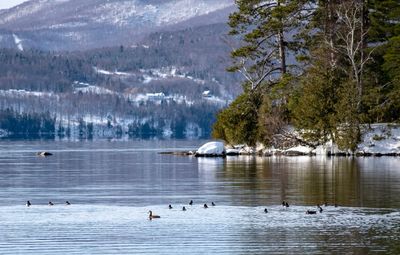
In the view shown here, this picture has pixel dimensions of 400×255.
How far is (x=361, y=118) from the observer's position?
94.4 meters

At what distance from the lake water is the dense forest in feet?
49.6

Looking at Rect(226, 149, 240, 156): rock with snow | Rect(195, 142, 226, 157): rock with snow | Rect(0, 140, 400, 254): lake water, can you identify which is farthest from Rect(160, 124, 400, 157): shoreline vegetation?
Rect(0, 140, 400, 254): lake water

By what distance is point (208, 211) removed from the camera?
4747cm

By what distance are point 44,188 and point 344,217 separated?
25641mm

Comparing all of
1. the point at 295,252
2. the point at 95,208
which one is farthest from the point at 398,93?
the point at 295,252

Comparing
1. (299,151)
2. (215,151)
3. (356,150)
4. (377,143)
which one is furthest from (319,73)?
(215,151)

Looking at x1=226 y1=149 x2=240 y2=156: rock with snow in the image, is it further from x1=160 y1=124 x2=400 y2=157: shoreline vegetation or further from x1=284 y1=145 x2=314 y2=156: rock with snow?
x1=284 y1=145 x2=314 y2=156: rock with snow

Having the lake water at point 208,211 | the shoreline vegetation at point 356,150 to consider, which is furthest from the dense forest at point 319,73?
the lake water at point 208,211

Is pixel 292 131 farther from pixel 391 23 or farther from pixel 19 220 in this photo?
pixel 19 220

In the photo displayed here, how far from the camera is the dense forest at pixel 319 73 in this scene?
95.7 metres

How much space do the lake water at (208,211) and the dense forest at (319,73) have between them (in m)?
15.1

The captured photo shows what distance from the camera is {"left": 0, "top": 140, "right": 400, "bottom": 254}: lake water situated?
36594mm

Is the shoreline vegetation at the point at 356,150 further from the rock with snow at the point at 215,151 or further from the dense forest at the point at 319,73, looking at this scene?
the dense forest at the point at 319,73

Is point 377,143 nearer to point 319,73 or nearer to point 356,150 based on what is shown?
point 356,150
